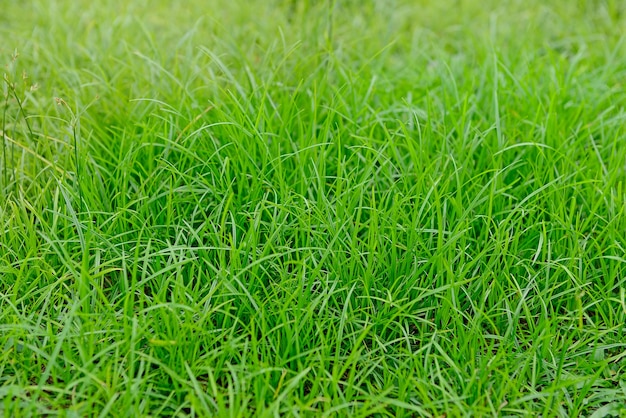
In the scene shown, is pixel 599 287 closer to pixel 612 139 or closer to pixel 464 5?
pixel 612 139

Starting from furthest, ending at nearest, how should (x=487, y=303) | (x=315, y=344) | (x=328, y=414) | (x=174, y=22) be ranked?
1. (x=174, y=22)
2. (x=487, y=303)
3. (x=315, y=344)
4. (x=328, y=414)

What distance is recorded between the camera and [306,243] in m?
2.54

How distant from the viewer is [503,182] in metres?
2.92

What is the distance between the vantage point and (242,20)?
429cm

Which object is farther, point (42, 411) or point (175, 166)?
point (175, 166)

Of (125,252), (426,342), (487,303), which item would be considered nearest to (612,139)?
(487,303)

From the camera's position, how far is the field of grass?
2.20 metres

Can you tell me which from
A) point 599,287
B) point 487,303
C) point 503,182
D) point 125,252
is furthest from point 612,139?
point 125,252

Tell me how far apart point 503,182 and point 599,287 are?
0.59 m

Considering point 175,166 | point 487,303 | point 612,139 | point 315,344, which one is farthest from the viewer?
point 612,139

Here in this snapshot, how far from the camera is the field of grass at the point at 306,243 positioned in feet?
7.22

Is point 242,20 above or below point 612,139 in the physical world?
above

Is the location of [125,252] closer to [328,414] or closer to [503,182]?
[328,414]

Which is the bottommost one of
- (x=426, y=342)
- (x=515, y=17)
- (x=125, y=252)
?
(x=426, y=342)
